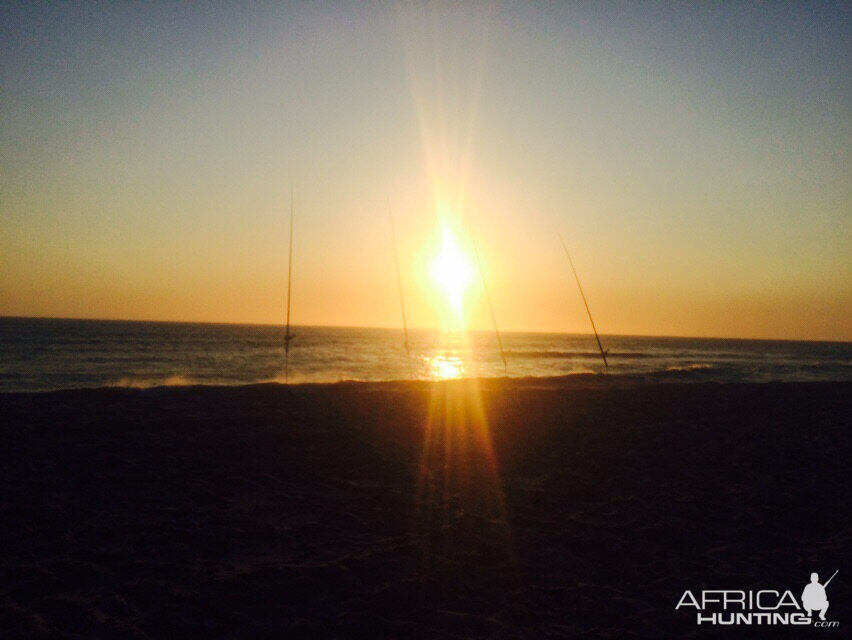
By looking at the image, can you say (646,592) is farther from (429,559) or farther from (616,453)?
(616,453)

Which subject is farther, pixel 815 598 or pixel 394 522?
pixel 394 522

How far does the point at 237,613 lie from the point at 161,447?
5264 millimetres

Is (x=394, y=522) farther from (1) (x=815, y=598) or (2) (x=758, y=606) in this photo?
(1) (x=815, y=598)

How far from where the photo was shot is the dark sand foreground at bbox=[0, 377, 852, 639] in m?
4.04

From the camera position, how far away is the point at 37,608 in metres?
3.84

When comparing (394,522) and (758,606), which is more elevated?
(394,522)

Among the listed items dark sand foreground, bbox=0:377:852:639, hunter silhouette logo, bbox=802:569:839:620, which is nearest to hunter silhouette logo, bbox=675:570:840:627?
hunter silhouette logo, bbox=802:569:839:620

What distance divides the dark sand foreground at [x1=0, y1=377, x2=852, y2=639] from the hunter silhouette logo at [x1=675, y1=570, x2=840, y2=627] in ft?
0.34

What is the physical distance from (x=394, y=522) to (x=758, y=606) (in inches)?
143

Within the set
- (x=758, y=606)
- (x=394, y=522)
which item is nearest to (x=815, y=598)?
(x=758, y=606)

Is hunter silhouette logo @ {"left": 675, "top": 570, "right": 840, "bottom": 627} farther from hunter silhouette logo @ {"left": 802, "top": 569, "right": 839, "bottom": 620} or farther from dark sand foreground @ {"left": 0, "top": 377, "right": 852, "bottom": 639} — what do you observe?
dark sand foreground @ {"left": 0, "top": 377, "right": 852, "bottom": 639}

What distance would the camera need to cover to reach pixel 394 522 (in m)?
5.94

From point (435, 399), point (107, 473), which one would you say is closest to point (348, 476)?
point (107, 473)

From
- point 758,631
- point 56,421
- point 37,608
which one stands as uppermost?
point 56,421
